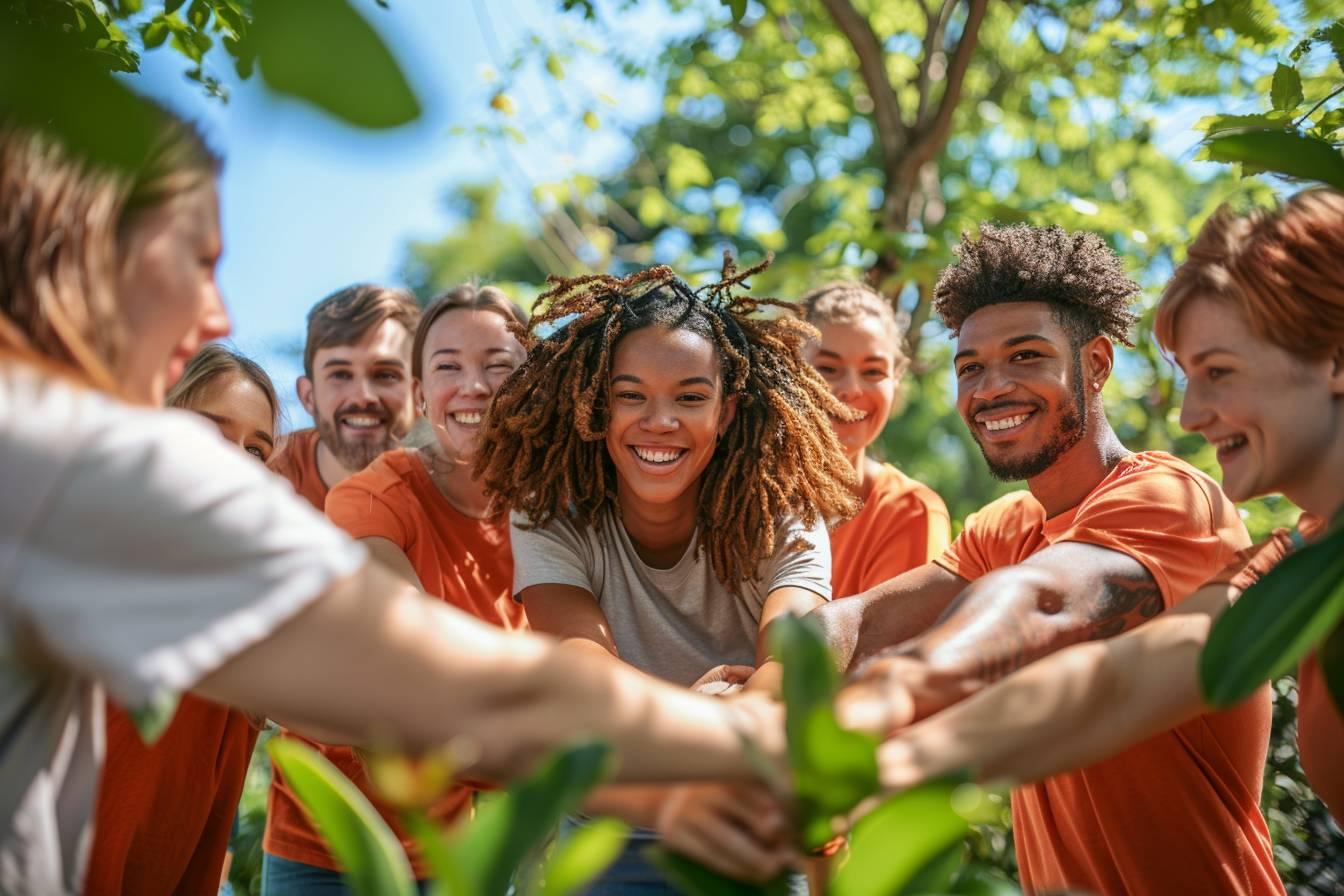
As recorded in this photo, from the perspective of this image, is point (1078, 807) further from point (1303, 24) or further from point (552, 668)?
point (1303, 24)

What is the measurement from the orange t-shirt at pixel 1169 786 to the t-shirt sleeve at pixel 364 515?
1582 millimetres

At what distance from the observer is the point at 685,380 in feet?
10.0

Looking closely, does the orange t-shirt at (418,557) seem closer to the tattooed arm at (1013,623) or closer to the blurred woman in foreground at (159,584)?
the tattooed arm at (1013,623)

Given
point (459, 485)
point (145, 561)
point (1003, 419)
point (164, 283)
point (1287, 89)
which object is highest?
point (1287, 89)

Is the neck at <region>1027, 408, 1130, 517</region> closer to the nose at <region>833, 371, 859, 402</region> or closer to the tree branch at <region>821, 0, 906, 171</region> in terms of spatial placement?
the nose at <region>833, 371, 859, 402</region>

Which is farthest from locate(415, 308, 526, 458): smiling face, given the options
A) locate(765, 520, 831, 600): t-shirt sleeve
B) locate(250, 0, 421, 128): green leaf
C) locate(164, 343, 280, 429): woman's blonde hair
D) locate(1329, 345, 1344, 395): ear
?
locate(250, 0, 421, 128): green leaf

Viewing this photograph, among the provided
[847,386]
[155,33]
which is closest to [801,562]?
[847,386]

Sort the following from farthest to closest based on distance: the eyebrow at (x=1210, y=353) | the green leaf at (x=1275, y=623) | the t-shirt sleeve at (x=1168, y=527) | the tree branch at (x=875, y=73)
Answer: the tree branch at (x=875, y=73) → the t-shirt sleeve at (x=1168, y=527) → the eyebrow at (x=1210, y=353) → the green leaf at (x=1275, y=623)

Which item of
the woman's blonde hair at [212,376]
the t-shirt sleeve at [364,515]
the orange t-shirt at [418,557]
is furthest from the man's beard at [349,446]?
the t-shirt sleeve at [364,515]

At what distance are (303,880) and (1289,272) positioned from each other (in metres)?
2.68

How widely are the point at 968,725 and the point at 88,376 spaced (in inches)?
46.3

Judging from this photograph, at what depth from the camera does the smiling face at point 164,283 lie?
58.1 inches

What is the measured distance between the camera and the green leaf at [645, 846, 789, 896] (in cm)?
140

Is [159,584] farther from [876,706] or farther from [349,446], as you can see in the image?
[349,446]
